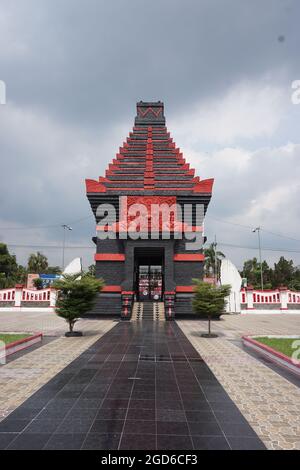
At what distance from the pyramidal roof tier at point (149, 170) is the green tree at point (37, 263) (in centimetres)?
4275

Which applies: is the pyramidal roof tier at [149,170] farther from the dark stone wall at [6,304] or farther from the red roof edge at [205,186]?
the dark stone wall at [6,304]

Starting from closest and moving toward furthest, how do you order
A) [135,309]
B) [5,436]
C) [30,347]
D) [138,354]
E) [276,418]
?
[5,436] < [276,418] < [138,354] < [30,347] < [135,309]

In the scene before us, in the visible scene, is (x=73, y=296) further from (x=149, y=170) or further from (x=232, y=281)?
(x=232, y=281)

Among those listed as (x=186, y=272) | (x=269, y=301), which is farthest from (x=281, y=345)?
(x=269, y=301)

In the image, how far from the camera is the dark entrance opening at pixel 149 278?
2726 centimetres

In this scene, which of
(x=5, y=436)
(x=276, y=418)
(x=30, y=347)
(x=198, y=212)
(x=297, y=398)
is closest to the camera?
(x=5, y=436)

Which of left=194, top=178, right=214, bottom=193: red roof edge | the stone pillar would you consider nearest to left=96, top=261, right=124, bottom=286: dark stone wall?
left=194, top=178, right=214, bottom=193: red roof edge

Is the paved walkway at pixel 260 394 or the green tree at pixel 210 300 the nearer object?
the paved walkway at pixel 260 394

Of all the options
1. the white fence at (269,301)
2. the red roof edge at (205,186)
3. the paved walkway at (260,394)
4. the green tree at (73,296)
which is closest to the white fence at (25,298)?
the green tree at (73,296)

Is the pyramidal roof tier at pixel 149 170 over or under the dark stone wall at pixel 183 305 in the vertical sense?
over
